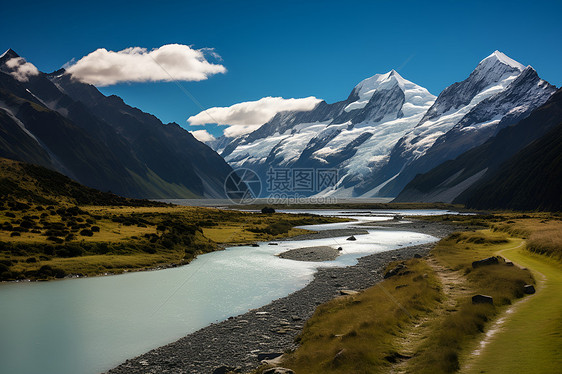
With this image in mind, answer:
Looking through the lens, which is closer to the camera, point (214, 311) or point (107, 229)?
point (214, 311)

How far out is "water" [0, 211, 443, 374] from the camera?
849 inches

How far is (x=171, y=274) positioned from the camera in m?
46.4

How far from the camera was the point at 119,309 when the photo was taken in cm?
3064

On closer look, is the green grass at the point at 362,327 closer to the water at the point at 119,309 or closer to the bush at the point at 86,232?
the water at the point at 119,309

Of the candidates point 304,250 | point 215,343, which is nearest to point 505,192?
point 304,250

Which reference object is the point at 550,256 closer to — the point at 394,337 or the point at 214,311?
the point at 394,337

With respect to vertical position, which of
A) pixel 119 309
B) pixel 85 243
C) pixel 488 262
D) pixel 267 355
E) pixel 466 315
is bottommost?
pixel 119 309

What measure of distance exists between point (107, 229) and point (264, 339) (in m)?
49.8

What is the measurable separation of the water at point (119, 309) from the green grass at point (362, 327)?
819 cm

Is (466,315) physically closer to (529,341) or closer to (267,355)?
(529,341)

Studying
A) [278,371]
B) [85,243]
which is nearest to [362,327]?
[278,371]

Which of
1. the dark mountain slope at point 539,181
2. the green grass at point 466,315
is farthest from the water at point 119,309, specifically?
the dark mountain slope at point 539,181

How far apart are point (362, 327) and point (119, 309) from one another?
62.6ft

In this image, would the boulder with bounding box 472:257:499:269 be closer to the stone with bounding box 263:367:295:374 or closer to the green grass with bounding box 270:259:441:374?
the green grass with bounding box 270:259:441:374
